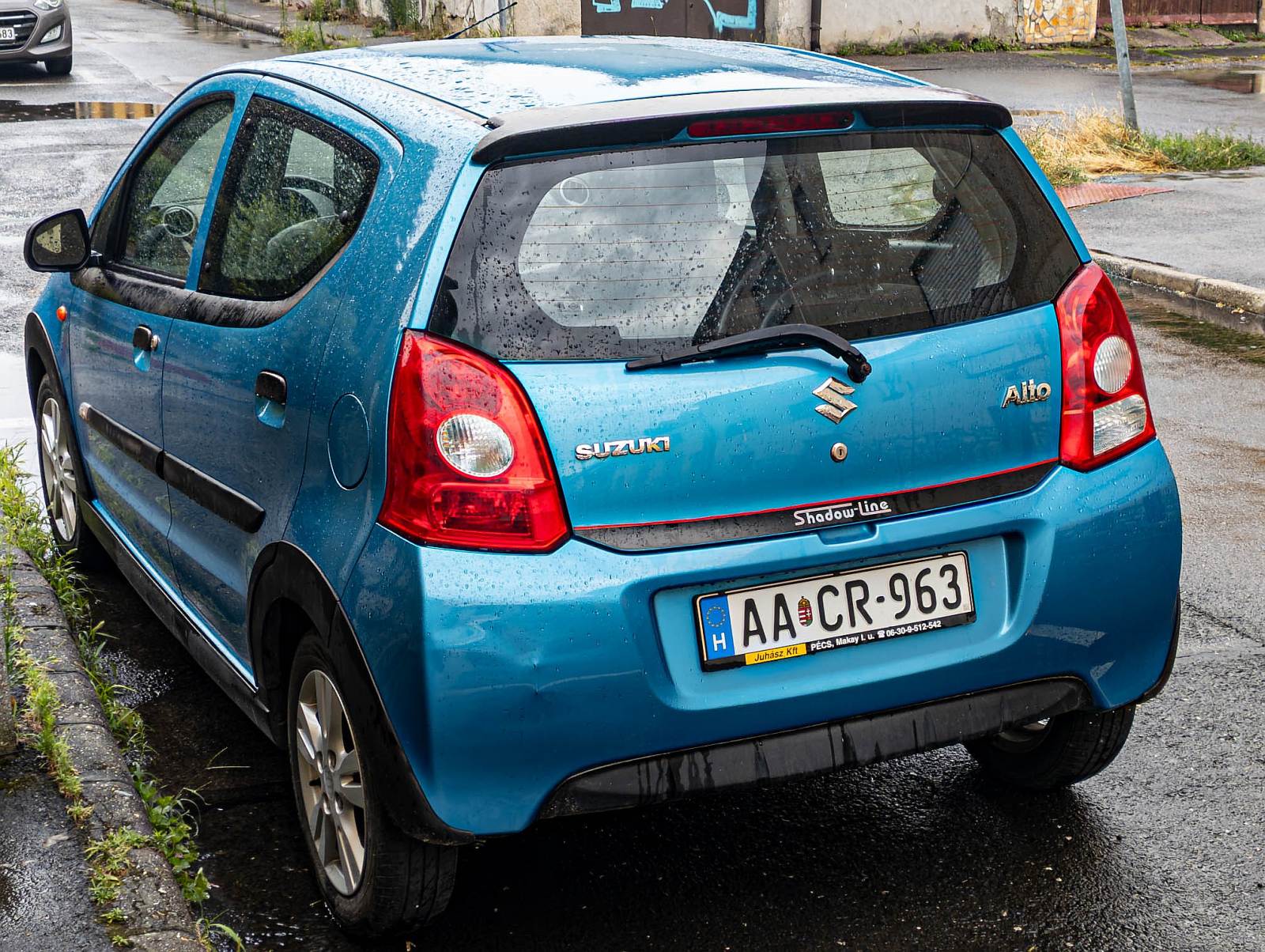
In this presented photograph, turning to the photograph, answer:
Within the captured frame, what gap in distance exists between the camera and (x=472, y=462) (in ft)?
8.68

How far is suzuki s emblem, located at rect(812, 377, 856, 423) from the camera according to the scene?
109 inches

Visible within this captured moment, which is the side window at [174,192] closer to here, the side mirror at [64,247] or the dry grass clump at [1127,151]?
the side mirror at [64,247]

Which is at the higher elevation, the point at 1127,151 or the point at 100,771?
the point at 1127,151

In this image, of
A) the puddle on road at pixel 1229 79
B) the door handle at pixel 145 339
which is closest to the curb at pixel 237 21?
the puddle on road at pixel 1229 79

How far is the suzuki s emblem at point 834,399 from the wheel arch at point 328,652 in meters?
0.94

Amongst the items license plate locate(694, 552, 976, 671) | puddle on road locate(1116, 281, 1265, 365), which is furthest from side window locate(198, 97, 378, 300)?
puddle on road locate(1116, 281, 1265, 365)

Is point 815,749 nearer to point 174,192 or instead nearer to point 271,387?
point 271,387

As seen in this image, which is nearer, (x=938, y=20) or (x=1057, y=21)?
(x=938, y=20)

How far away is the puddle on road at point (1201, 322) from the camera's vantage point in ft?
26.5

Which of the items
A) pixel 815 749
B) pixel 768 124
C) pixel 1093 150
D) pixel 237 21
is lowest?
pixel 1093 150

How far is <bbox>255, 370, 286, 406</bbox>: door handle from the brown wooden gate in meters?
25.7

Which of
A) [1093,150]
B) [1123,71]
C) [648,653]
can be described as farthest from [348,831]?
[1123,71]

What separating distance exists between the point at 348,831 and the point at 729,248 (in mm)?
1358

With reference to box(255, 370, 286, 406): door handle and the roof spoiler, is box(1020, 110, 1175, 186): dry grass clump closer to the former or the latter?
the roof spoiler
